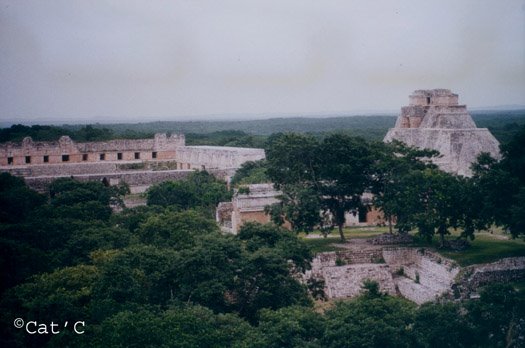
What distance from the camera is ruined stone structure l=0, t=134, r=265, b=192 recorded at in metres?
31.0

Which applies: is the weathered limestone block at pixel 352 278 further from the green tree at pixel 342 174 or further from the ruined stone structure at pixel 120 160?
the ruined stone structure at pixel 120 160

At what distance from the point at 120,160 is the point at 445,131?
1917 centimetres

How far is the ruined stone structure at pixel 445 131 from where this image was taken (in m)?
25.5

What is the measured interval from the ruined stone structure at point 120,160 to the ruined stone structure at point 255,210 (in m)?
8.09

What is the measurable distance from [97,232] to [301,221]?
18.2ft

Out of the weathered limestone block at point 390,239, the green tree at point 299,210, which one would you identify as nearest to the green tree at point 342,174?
the green tree at point 299,210

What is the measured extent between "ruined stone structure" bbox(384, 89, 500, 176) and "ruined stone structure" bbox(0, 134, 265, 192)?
7931 millimetres

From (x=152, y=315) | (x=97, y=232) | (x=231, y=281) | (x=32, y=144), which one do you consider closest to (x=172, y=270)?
(x=231, y=281)

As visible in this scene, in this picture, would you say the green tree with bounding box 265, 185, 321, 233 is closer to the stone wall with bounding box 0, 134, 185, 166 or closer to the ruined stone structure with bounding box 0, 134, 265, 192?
the ruined stone structure with bounding box 0, 134, 265, 192

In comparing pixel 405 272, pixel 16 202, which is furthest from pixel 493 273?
pixel 16 202

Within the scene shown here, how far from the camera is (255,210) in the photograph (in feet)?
71.7

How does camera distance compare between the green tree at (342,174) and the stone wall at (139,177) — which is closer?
the green tree at (342,174)

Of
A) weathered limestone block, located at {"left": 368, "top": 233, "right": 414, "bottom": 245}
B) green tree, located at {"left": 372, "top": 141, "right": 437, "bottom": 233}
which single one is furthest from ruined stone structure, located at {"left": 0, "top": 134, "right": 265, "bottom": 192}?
weathered limestone block, located at {"left": 368, "top": 233, "right": 414, "bottom": 245}

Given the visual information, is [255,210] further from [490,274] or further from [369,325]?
[369,325]
